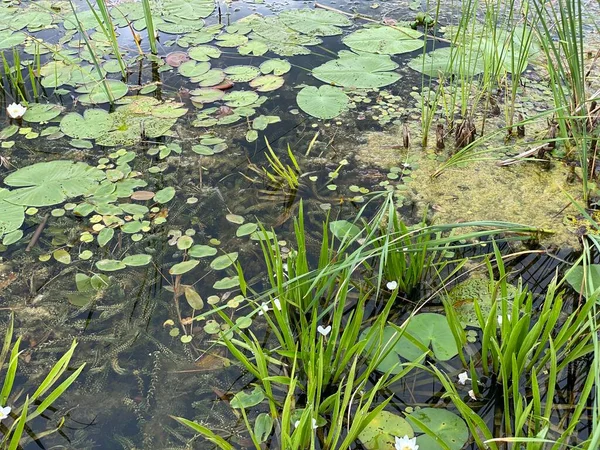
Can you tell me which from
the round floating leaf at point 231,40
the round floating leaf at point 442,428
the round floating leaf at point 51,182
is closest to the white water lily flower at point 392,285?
the round floating leaf at point 442,428

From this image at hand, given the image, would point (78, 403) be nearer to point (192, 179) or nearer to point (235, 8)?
point (192, 179)

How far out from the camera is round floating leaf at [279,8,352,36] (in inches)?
131

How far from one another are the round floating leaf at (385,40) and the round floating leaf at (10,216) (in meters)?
1.94

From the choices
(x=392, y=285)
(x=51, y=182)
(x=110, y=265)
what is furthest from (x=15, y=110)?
(x=392, y=285)

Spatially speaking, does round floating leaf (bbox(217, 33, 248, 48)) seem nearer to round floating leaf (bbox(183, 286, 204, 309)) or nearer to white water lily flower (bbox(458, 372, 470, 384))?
round floating leaf (bbox(183, 286, 204, 309))

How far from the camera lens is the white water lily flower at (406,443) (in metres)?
1.32

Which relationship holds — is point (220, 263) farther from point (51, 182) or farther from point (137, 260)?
point (51, 182)

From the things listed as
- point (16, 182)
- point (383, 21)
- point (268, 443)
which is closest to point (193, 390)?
point (268, 443)

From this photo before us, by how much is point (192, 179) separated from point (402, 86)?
1255mm

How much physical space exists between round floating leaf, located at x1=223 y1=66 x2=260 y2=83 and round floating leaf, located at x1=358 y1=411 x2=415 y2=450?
6.56ft

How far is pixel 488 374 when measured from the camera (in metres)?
1.58

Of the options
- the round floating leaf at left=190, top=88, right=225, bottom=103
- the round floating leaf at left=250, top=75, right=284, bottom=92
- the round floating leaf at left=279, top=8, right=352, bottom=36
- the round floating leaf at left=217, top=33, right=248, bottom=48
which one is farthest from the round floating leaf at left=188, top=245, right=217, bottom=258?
the round floating leaf at left=279, top=8, right=352, bottom=36

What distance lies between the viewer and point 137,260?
194 cm

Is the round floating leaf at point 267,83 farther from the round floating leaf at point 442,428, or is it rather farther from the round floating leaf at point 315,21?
the round floating leaf at point 442,428
